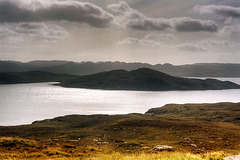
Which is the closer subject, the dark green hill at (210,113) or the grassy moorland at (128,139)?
the grassy moorland at (128,139)

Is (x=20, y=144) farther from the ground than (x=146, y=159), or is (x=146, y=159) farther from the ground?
(x=146, y=159)

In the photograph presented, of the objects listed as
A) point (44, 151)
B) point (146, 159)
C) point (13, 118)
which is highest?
point (146, 159)

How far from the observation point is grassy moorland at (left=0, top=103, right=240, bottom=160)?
1852 cm

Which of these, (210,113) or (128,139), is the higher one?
(128,139)

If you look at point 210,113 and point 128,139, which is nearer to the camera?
point 128,139

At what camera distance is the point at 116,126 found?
4684cm

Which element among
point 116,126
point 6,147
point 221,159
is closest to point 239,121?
point 116,126

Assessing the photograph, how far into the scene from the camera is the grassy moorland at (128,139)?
60.7 ft

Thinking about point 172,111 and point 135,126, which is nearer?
point 135,126

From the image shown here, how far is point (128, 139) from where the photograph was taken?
34.0 m

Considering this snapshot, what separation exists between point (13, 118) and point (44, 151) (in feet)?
267

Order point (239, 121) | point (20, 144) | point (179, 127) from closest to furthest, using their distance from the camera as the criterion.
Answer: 1. point (20, 144)
2. point (179, 127)
3. point (239, 121)

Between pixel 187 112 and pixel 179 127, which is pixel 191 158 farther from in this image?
pixel 187 112

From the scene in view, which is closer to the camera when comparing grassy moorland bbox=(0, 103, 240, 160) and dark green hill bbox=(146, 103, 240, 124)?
grassy moorland bbox=(0, 103, 240, 160)
